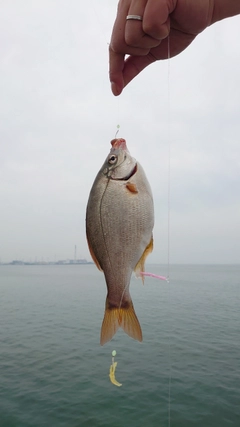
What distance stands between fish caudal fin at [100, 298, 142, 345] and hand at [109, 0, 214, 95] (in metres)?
1.80

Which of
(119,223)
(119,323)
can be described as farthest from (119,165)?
(119,323)

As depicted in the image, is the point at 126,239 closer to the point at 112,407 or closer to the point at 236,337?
the point at 112,407

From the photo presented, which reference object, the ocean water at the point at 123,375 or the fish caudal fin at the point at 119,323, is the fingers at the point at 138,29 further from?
the ocean water at the point at 123,375

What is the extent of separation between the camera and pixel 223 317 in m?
25.2

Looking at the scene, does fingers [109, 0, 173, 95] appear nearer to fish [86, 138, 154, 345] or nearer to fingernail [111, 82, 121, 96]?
fingernail [111, 82, 121, 96]

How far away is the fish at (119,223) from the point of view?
241cm

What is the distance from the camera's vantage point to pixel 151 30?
173 centimetres

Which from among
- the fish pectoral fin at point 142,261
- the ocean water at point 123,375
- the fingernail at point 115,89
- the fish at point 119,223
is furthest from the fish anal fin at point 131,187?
the ocean water at point 123,375

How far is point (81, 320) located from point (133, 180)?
2433cm

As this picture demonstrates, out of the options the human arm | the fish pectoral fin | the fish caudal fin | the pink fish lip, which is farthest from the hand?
the fish caudal fin

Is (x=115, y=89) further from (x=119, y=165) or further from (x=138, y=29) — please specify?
(x=138, y=29)

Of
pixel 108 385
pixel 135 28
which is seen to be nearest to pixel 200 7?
pixel 135 28

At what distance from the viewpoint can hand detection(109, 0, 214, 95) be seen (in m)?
1.69

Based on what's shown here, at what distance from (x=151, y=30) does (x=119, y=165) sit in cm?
100
